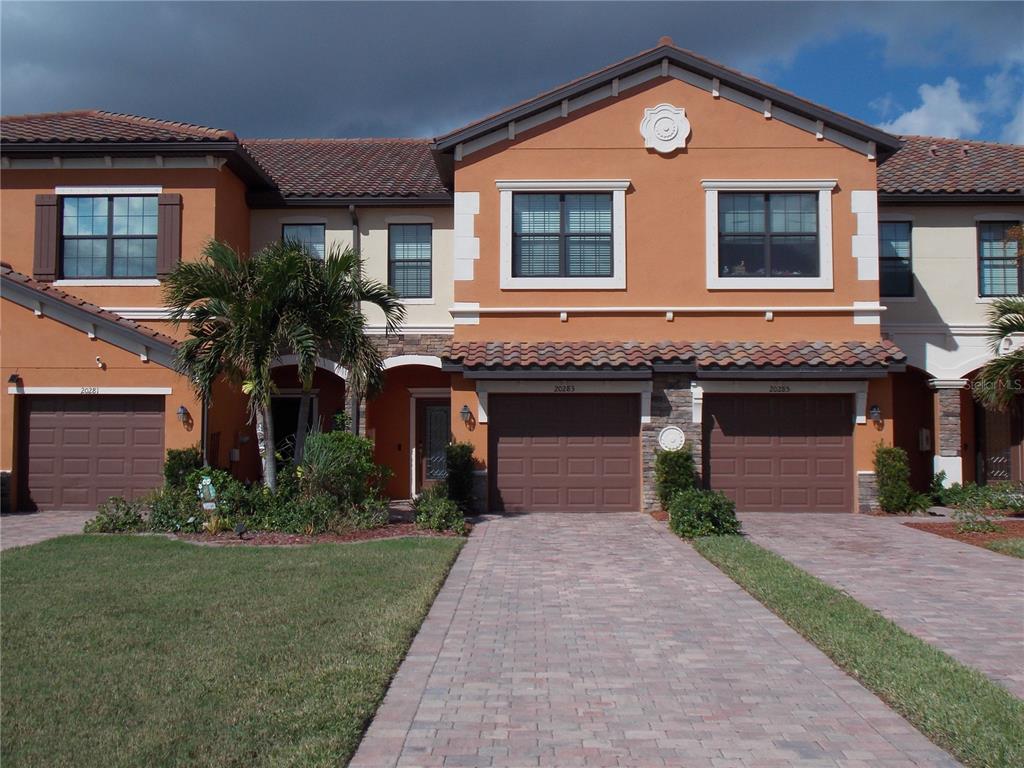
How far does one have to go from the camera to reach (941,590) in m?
10.2

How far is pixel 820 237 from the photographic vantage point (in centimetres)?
1777

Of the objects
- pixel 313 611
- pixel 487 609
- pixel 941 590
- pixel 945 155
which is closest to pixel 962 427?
pixel 945 155

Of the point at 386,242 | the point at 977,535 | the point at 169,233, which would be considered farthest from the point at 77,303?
the point at 977,535

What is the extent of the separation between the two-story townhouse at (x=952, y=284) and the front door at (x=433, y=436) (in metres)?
10.1

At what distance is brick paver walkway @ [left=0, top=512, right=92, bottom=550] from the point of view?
1365 cm

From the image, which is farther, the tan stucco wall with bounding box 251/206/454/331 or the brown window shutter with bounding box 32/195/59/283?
the tan stucco wall with bounding box 251/206/454/331

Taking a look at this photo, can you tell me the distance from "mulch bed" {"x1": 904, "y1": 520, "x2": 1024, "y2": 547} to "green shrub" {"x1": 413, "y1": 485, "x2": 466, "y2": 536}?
7915 millimetres

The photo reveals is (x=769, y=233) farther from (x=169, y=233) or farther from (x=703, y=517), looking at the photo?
(x=169, y=233)

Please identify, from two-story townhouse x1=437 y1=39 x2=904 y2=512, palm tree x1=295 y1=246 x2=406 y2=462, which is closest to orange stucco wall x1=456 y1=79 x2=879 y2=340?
two-story townhouse x1=437 y1=39 x2=904 y2=512

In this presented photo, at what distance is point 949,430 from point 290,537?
13.8 meters

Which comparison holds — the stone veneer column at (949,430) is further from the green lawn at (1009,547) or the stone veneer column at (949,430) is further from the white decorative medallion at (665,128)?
the white decorative medallion at (665,128)

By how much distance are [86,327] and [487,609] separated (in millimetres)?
11837

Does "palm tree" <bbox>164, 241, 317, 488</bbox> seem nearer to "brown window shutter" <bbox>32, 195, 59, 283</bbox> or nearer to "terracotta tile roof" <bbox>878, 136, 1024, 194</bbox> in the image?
"brown window shutter" <bbox>32, 195, 59, 283</bbox>

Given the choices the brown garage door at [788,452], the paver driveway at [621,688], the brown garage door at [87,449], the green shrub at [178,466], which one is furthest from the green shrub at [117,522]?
the brown garage door at [788,452]
